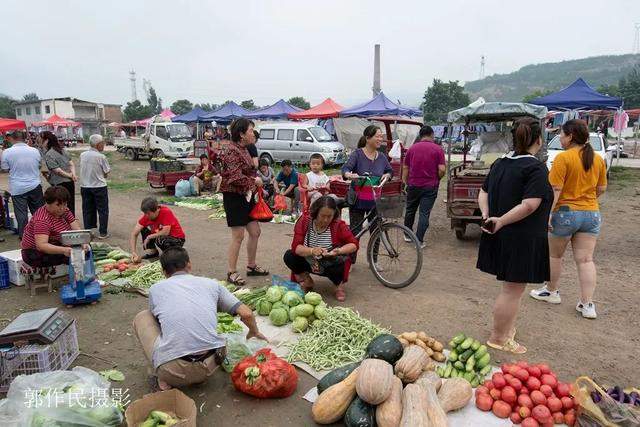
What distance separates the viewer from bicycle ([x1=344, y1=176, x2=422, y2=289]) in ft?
17.7

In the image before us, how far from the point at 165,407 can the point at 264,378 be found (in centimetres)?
68

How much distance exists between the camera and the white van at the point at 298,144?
18.9 m

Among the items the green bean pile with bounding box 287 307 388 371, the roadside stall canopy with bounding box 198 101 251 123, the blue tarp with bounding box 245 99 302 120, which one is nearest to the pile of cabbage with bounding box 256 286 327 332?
the green bean pile with bounding box 287 307 388 371

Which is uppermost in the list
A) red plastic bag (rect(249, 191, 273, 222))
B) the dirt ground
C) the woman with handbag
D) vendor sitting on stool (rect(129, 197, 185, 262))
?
the woman with handbag

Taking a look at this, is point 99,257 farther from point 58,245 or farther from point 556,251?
point 556,251

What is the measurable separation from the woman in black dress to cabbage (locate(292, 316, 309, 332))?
5.79ft

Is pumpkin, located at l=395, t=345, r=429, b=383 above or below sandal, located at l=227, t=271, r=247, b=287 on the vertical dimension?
above

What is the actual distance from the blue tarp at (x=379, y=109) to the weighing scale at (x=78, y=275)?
16542 millimetres

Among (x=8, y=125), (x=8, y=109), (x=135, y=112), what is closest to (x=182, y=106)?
(x=135, y=112)

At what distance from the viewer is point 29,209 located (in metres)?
7.74

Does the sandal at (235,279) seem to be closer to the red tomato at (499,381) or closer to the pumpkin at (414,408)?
the pumpkin at (414,408)

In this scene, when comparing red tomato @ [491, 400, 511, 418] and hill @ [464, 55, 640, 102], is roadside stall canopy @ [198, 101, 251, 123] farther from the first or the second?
hill @ [464, 55, 640, 102]

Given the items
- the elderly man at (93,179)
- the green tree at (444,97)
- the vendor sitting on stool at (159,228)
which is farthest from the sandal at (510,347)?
the green tree at (444,97)

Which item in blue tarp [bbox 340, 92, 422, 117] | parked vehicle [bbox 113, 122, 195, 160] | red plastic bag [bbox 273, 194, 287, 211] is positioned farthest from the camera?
parked vehicle [bbox 113, 122, 195, 160]
